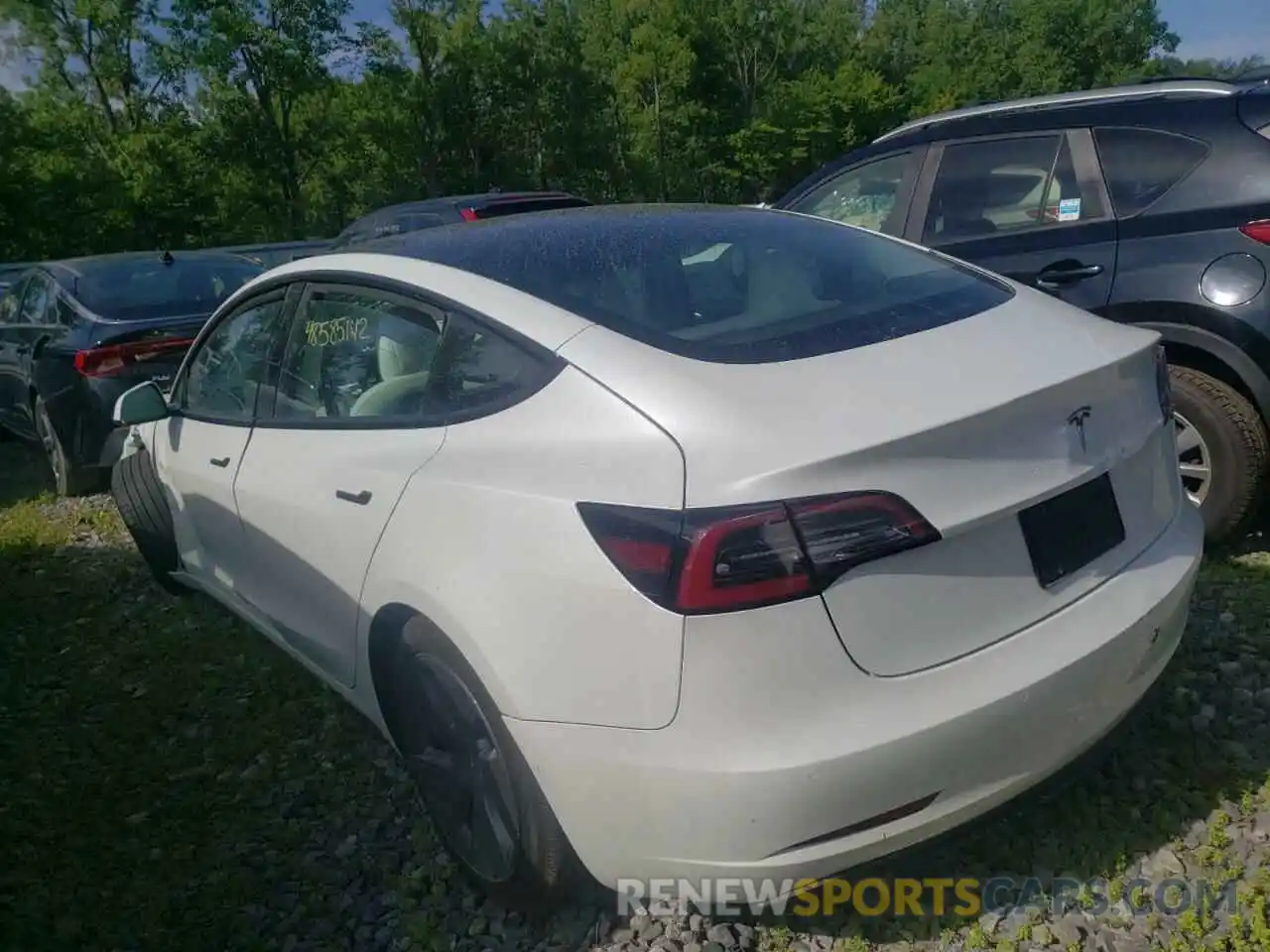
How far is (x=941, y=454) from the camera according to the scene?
2.02 metres

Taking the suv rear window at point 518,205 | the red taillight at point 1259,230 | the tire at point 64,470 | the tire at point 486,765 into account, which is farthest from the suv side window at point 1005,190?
the suv rear window at point 518,205

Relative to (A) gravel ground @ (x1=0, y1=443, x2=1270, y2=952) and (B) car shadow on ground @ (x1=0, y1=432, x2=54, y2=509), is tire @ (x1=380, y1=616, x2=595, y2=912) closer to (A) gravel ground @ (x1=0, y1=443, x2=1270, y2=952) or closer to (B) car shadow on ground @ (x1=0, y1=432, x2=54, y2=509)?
(A) gravel ground @ (x1=0, y1=443, x2=1270, y2=952)

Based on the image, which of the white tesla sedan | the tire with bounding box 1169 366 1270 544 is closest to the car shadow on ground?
the white tesla sedan

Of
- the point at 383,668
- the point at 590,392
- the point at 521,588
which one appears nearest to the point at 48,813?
the point at 383,668

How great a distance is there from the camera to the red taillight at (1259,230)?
381 cm

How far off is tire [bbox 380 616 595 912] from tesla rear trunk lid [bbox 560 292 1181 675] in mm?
737

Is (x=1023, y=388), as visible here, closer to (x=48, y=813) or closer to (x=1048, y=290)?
(x=1048, y=290)

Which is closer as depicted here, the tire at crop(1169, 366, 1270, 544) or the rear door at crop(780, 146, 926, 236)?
the tire at crop(1169, 366, 1270, 544)

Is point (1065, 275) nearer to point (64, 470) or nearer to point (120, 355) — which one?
point (120, 355)

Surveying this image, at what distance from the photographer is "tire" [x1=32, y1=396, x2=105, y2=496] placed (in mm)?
6602

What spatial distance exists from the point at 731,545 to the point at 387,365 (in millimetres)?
1382

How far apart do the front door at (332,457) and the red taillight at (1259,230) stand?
9.74 feet

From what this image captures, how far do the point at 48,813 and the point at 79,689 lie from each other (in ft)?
2.97

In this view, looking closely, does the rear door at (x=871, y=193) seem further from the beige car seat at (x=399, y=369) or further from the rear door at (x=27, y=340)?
the rear door at (x=27, y=340)
